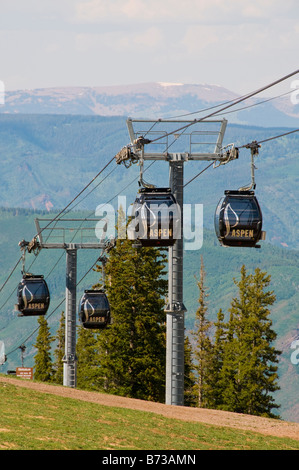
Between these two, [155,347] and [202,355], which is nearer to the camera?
[155,347]

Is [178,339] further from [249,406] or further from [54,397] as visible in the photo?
[249,406]

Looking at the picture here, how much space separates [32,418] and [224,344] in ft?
166

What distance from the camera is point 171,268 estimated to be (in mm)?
35062

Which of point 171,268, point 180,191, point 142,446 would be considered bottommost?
point 142,446

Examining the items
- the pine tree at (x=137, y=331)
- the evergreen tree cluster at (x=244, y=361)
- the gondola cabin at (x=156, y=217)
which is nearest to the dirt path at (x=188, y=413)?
the gondola cabin at (x=156, y=217)

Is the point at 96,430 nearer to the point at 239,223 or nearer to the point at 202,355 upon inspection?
the point at 239,223

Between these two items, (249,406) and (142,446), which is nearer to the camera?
(142,446)

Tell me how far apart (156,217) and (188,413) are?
9.81 m

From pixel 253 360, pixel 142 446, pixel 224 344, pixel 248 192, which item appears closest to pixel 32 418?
pixel 142 446

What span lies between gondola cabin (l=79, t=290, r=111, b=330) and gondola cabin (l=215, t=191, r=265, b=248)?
23.3 metres

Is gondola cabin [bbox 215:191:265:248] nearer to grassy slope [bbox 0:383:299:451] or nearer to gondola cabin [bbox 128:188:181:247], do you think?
gondola cabin [bbox 128:188:181:247]

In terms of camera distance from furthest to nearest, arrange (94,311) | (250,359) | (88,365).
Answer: (88,365), (250,359), (94,311)

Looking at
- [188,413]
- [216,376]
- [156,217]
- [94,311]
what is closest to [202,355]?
[216,376]

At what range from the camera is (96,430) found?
2809cm
